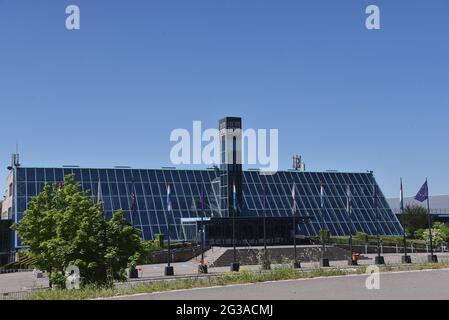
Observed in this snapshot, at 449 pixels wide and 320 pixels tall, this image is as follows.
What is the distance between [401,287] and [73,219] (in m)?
16.6

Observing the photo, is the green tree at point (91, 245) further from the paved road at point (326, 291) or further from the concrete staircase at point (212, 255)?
the concrete staircase at point (212, 255)

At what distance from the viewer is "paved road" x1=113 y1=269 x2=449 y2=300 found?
16259 millimetres

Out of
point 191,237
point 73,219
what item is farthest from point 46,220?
point 191,237

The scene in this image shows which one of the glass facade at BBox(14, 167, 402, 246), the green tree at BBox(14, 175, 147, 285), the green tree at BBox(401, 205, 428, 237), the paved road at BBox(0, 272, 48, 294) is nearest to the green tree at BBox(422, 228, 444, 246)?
the glass facade at BBox(14, 167, 402, 246)

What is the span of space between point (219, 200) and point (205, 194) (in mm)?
2292

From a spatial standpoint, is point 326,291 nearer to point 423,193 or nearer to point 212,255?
point 423,193

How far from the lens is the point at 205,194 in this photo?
250 feet

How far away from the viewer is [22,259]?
57.8m

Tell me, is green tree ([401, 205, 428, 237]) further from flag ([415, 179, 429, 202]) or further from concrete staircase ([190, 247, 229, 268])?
flag ([415, 179, 429, 202])

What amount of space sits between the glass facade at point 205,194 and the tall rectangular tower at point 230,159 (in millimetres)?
2587

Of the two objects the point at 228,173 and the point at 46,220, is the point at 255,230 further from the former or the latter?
the point at 46,220

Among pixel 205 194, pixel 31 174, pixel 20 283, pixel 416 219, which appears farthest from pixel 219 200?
pixel 20 283

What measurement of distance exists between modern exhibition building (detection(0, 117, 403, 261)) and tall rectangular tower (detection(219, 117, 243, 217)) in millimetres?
133


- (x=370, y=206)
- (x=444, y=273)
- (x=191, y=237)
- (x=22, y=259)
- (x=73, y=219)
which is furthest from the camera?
(x=370, y=206)
